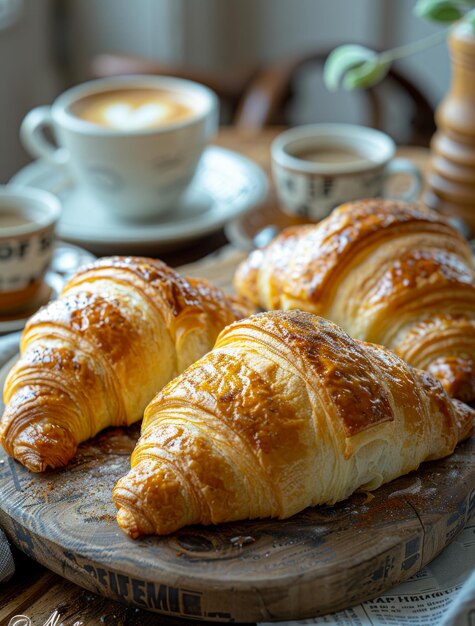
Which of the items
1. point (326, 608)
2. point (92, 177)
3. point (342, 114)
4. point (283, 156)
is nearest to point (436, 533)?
point (326, 608)

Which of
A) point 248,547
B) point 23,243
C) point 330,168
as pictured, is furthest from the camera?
point 330,168

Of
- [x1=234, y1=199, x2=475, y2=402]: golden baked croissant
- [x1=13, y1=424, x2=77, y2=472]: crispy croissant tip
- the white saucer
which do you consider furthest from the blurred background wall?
[x1=13, y1=424, x2=77, y2=472]: crispy croissant tip

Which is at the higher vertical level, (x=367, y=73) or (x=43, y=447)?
(x=367, y=73)

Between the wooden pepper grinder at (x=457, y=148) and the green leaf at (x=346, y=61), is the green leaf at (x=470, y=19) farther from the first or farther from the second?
the green leaf at (x=346, y=61)

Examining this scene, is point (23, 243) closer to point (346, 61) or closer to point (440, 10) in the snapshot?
point (346, 61)

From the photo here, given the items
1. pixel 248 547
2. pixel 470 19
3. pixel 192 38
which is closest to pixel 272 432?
pixel 248 547

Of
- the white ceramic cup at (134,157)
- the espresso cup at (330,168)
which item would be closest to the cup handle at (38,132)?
the white ceramic cup at (134,157)

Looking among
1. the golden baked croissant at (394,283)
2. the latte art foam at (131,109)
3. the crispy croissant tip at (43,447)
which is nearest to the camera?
the crispy croissant tip at (43,447)
